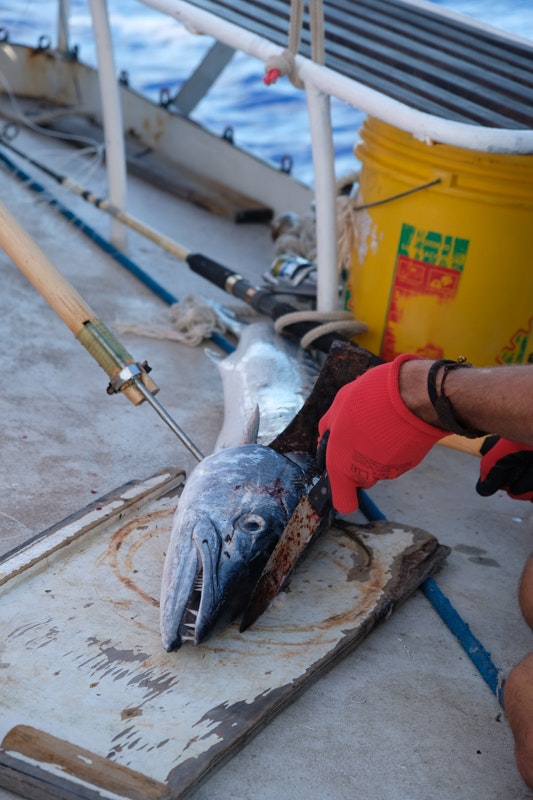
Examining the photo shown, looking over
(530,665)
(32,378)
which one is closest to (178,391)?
(32,378)

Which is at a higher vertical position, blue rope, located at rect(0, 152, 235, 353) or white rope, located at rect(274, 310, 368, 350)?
white rope, located at rect(274, 310, 368, 350)

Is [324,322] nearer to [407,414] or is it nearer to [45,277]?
[45,277]

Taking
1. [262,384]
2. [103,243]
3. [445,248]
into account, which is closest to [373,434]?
[262,384]

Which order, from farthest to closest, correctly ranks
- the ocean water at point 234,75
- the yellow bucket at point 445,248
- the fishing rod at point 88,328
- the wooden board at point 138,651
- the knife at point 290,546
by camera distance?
the ocean water at point 234,75
the yellow bucket at point 445,248
the fishing rod at point 88,328
the knife at point 290,546
the wooden board at point 138,651

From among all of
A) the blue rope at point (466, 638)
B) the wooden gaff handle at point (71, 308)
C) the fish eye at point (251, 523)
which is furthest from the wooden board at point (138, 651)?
the wooden gaff handle at point (71, 308)

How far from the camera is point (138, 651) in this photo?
1.97 meters

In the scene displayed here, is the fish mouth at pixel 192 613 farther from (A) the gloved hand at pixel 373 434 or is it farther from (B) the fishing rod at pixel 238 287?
(B) the fishing rod at pixel 238 287

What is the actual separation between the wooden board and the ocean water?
722 centimetres

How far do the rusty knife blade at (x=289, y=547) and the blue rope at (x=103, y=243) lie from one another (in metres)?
1.58

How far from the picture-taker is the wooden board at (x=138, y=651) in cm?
166

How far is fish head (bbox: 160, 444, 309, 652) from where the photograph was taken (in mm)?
1917

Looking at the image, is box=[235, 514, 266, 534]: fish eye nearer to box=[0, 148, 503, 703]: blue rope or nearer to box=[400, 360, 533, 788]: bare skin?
box=[400, 360, 533, 788]: bare skin

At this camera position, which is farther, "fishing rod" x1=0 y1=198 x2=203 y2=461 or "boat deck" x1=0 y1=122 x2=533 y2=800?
"fishing rod" x1=0 y1=198 x2=203 y2=461

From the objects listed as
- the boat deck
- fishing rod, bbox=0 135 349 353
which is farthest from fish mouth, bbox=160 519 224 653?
fishing rod, bbox=0 135 349 353
